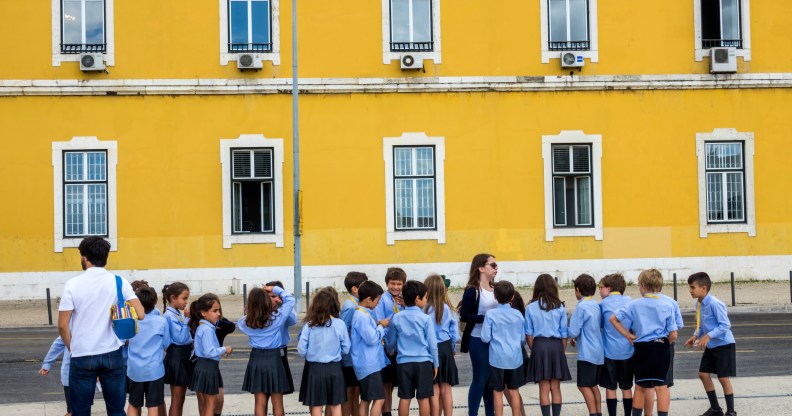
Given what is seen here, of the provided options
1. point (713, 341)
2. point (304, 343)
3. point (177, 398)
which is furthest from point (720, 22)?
point (177, 398)

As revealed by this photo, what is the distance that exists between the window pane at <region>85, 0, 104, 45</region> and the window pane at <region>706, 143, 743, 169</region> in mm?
14526

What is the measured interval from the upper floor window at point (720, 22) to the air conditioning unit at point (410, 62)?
694 centimetres

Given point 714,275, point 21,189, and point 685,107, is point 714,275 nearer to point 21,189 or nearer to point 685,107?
point 685,107

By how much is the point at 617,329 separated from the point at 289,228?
1687cm

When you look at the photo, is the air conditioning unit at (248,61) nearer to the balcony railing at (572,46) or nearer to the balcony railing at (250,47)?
the balcony railing at (250,47)

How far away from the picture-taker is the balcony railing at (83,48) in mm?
27172

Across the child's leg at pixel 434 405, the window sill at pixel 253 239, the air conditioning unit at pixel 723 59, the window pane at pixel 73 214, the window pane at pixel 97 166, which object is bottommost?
the child's leg at pixel 434 405

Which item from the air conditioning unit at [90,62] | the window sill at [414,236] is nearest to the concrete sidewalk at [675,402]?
the window sill at [414,236]

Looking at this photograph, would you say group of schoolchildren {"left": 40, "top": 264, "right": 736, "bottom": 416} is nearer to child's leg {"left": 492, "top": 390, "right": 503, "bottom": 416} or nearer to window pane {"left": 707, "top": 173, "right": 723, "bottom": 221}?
child's leg {"left": 492, "top": 390, "right": 503, "bottom": 416}

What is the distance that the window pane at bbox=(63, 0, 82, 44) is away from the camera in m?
27.3

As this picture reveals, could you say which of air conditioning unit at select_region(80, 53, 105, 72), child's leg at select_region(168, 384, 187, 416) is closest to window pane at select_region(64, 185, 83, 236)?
air conditioning unit at select_region(80, 53, 105, 72)

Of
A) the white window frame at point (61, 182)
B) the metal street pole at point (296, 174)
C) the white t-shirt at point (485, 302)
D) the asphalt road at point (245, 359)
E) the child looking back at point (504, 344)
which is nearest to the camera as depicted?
the child looking back at point (504, 344)

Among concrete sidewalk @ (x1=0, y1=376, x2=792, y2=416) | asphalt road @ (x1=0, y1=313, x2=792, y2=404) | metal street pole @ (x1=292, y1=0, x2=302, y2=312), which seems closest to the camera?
concrete sidewalk @ (x1=0, y1=376, x2=792, y2=416)

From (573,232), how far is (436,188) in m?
3.38
